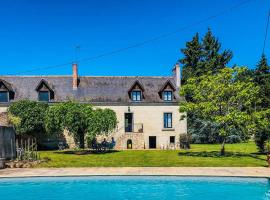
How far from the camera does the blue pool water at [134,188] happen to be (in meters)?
18.5

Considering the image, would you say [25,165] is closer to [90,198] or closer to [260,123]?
[90,198]

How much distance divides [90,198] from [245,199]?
7756mm

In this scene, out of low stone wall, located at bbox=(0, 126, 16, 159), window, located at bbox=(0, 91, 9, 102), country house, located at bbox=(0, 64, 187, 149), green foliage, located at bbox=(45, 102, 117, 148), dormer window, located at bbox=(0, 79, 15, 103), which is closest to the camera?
low stone wall, located at bbox=(0, 126, 16, 159)

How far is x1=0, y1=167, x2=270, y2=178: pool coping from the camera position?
22359mm

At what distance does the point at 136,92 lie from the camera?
47938 millimetres

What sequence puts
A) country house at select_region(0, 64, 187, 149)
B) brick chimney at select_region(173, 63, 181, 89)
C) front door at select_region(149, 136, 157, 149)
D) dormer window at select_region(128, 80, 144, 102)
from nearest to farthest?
country house at select_region(0, 64, 187, 149) → dormer window at select_region(128, 80, 144, 102) → front door at select_region(149, 136, 157, 149) → brick chimney at select_region(173, 63, 181, 89)

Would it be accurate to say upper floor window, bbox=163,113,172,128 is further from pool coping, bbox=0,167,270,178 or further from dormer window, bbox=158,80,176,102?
pool coping, bbox=0,167,270,178

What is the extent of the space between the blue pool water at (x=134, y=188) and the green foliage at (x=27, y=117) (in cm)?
2055

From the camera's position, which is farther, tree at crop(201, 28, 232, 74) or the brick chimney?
tree at crop(201, 28, 232, 74)

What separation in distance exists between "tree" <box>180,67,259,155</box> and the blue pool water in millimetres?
11744

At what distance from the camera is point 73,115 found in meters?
36.3

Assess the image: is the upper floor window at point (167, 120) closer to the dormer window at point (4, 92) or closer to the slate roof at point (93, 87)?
the slate roof at point (93, 87)

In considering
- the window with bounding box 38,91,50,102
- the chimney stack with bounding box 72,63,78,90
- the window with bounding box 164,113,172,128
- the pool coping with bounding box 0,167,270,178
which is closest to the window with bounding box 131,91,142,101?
the window with bounding box 164,113,172,128

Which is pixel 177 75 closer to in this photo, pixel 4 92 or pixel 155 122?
pixel 155 122
